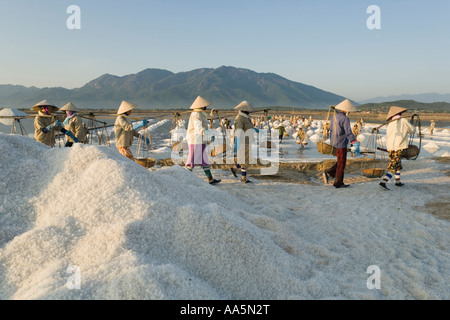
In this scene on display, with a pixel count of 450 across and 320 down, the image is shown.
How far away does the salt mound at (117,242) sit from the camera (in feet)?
6.51

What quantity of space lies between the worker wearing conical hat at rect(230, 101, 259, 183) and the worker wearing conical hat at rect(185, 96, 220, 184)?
3.19ft

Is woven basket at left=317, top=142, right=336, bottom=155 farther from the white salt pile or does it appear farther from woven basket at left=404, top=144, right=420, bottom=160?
the white salt pile

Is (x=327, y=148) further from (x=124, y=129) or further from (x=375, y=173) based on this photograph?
(x=124, y=129)

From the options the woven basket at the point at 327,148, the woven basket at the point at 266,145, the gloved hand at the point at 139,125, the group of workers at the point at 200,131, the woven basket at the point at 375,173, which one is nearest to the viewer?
the group of workers at the point at 200,131

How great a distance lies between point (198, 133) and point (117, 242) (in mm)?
3879

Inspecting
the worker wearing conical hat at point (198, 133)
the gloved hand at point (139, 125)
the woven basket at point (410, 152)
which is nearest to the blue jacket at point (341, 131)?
the woven basket at point (410, 152)

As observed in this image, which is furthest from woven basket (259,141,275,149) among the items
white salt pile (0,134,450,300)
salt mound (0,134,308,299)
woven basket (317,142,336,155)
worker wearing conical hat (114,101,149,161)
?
salt mound (0,134,308,299)

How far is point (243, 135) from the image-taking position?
6785 millimetres

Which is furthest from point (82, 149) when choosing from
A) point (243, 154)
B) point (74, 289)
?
point (243, 154)

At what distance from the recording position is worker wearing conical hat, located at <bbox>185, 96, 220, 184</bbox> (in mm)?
5934

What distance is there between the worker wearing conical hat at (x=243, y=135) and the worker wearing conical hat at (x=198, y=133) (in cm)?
97

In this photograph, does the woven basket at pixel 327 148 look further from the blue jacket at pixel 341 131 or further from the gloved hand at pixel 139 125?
the gloved hand at pixel 139 125

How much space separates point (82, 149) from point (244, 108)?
419 cm
